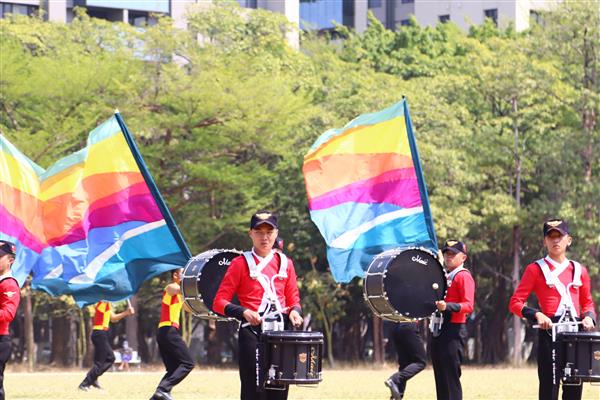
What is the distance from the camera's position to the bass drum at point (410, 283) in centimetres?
1501

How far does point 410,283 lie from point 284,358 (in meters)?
2.95

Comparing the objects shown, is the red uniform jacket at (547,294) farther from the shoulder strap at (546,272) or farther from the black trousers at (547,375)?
the black trousers at (547,375)

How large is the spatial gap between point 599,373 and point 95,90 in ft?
113

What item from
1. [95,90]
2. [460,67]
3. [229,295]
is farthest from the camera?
[460,67]

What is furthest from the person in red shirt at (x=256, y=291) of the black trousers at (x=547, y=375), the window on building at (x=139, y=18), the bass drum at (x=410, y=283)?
the window on building at (x=139, y=18)

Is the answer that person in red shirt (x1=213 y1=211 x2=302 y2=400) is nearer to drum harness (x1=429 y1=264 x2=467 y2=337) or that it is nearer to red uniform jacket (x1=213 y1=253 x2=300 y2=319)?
red uniform jacket (x1=213 y1=253 x2=300 y2=319)

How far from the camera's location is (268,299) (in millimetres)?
12742

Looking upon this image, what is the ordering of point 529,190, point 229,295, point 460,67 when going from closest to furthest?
point 229,295
point 529,190
point 460,67

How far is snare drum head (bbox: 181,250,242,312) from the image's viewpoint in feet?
50.6

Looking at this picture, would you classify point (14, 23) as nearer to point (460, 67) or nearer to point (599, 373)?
point (460, 67)

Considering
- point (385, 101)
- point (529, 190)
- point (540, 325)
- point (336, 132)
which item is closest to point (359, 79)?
point (385, 101)

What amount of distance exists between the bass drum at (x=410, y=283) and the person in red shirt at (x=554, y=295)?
3.46 feet

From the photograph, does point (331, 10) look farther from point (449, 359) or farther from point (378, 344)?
point (449, 359)

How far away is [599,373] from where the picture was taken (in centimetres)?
1345
